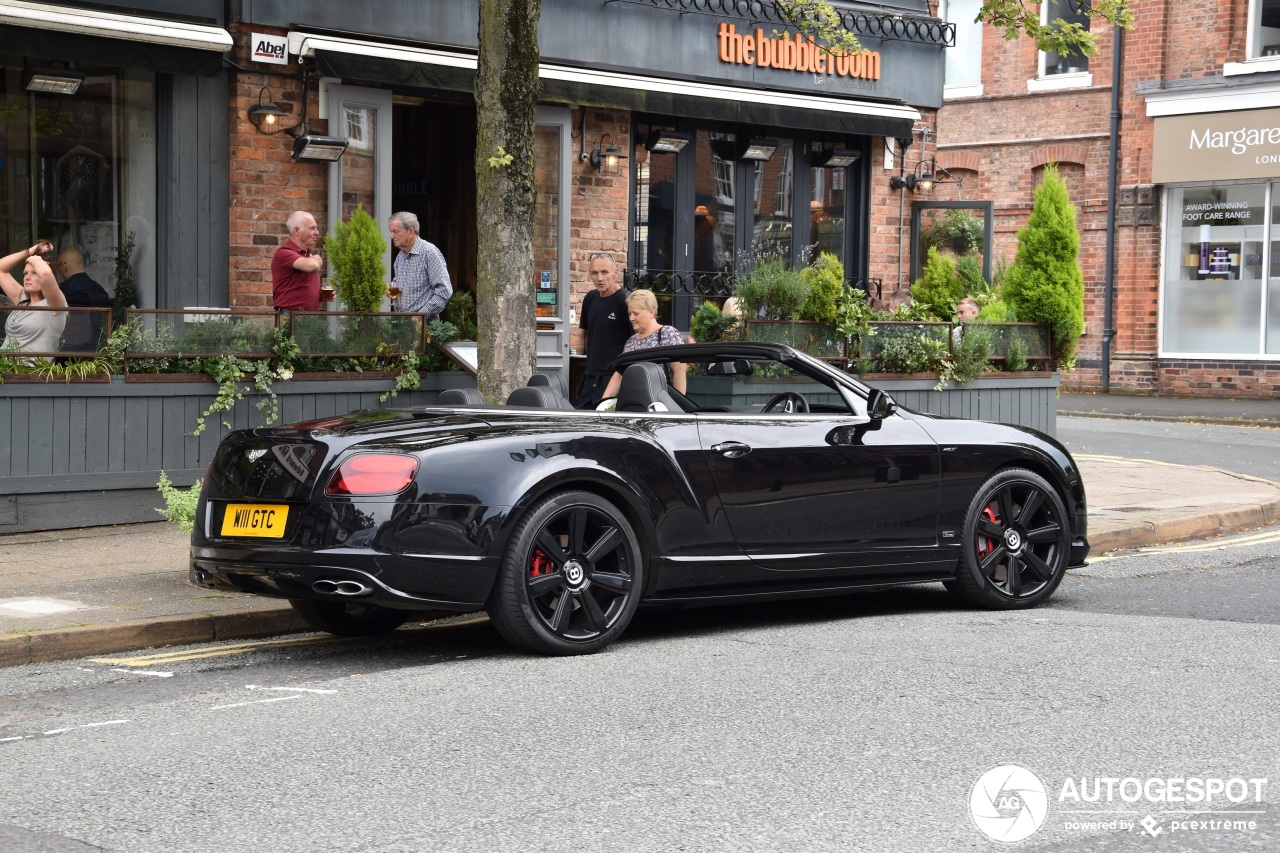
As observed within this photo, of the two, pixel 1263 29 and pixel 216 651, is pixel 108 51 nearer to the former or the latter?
pixel 216 651

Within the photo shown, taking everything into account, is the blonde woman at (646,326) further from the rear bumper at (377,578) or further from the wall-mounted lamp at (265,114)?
the wall-mounted lamp at (265,114)

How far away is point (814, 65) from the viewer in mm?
16797

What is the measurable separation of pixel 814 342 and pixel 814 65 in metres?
4.34

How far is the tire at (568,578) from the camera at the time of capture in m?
6.46

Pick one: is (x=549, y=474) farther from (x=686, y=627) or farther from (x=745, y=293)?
(x=745, y=293)

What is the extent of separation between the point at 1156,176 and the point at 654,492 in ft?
78.3

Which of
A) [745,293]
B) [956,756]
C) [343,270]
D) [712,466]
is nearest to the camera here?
[956,756]

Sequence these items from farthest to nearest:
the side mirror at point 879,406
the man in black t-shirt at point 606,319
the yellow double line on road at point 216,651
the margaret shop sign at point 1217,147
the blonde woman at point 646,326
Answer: the margaret shop sign at point 1217,147
the man in black t-shirt at point 606,319
the blonde woman at point 646,326
the side mirror at point 879,406
the yellow double line on road at point 216,651

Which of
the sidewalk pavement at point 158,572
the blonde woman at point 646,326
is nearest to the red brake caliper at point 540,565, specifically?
the sidewalk pavement at point 158,572

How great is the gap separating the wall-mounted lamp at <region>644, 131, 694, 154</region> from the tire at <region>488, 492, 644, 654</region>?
32.0ft

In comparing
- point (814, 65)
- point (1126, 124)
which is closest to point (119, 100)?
point (814, 65)

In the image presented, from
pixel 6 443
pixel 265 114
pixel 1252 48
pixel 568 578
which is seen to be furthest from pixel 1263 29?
pixel 568 578

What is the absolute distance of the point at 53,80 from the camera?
12.7 metres

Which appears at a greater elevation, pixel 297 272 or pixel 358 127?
pixel 358 127
